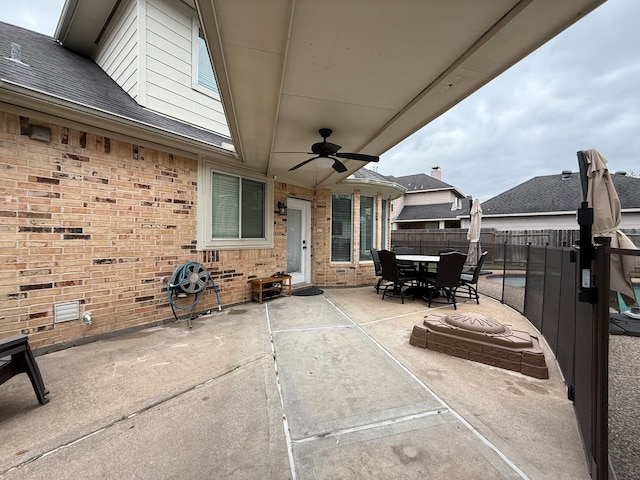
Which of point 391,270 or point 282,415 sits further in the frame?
point 391,270

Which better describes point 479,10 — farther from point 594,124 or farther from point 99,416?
point 594,124

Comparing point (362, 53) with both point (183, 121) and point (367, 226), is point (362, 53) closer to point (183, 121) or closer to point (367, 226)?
point (183, 121)

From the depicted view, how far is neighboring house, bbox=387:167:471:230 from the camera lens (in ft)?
60.8

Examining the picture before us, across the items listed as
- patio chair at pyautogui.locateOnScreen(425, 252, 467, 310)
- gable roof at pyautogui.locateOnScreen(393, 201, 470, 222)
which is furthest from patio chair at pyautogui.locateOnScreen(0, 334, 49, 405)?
gable roof at pyautogui.locateOnScreen(393, 201, 470, 222)

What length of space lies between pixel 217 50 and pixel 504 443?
359 cm

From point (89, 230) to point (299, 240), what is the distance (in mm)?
4275

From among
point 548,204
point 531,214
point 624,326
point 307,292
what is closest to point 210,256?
point 307,292

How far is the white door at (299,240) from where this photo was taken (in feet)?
21.7

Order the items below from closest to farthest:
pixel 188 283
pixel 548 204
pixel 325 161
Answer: pixel 325 161, pixel 188 283, pixel 548 204

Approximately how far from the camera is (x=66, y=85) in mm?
3504

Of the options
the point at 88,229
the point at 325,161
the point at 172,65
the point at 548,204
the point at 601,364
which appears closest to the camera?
the point at 601,364

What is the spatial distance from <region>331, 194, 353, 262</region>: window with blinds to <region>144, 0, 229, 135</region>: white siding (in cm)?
365

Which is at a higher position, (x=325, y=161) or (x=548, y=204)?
(x=548, y=204)

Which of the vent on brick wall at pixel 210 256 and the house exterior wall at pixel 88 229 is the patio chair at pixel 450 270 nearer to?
the vent on brick wall at pixel 210 256
